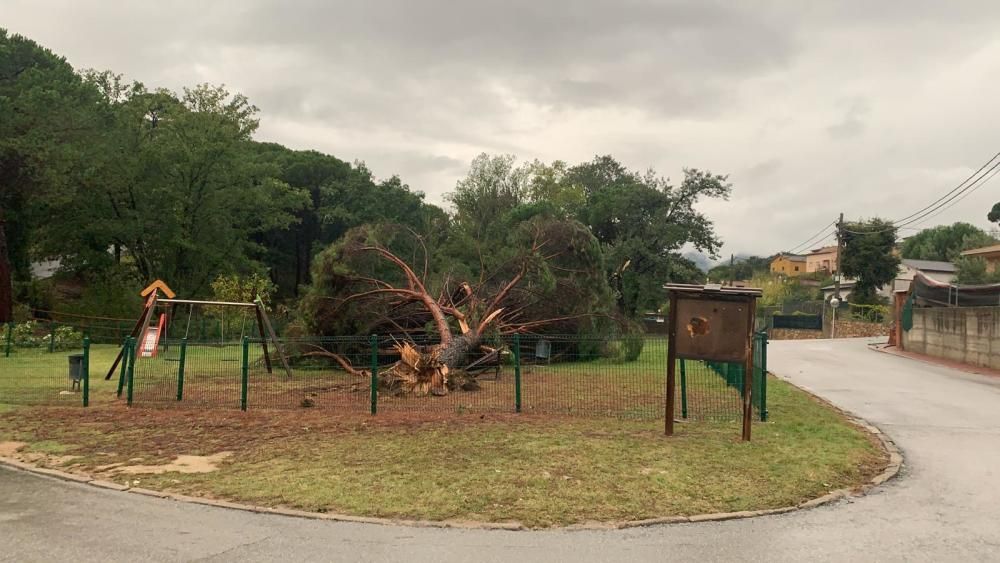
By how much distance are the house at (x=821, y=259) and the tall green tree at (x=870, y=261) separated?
1659 inches

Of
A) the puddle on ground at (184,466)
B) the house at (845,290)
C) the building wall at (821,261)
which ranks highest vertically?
the building wall at (821,261)

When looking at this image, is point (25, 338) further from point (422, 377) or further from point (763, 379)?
point (763, 379)

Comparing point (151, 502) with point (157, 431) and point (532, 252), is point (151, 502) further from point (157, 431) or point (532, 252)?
point (532, 252)

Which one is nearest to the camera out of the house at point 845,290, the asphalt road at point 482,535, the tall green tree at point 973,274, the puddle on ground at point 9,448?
the asphalt road at point 482,535

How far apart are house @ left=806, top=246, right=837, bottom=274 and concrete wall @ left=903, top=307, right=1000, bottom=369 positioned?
77851 millimetres

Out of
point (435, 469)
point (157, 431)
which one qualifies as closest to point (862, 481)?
point (435, 469)

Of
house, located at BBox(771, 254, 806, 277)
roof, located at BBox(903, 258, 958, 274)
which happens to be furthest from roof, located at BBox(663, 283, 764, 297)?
house, located at BBox(771, 254, 806, 277)

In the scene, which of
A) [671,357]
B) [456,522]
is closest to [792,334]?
[671,357]

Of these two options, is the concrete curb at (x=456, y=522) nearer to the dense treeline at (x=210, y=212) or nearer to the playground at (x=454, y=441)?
the playground at (x=454, y=441)

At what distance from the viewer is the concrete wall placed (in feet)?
65.5

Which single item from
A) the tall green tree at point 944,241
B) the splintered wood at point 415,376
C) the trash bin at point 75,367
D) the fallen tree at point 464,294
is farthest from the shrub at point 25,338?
the tall green tree at point 944,241

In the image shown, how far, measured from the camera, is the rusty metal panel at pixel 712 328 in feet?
28.0

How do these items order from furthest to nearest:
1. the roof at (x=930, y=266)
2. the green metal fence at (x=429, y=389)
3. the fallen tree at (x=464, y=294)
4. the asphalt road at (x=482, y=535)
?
the roof at (x=930, y=266) → the fallen tree at (x=464, y=294) → the green metal fence at (x=429, y=389) → the asphalt road at (x=482, y=535)

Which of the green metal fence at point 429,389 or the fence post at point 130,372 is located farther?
the fence post at point 130,372
